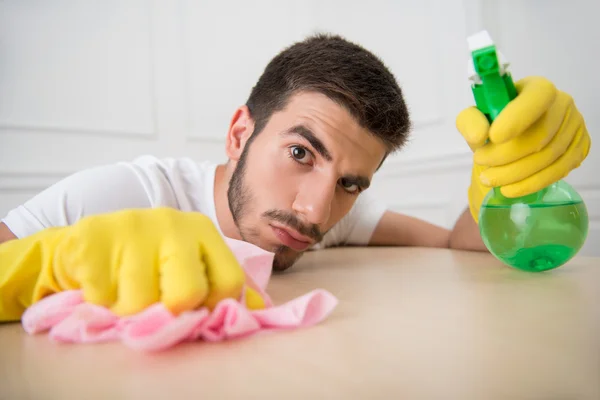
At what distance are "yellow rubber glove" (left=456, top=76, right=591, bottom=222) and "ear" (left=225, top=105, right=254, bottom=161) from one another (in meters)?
0.51

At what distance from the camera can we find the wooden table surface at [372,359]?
0.87 feet

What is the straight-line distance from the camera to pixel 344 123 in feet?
2.68

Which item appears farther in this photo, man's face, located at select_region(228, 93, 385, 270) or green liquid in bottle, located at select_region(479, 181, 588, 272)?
man's face, located at select_region(228, 93, 385, 270)

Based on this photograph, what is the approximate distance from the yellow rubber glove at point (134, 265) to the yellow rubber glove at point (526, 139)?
361mm

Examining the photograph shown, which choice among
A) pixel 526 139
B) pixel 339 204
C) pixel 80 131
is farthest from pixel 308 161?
pixel 80 131

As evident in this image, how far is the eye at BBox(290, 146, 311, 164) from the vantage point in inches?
32.1

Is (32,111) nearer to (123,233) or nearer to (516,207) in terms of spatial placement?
(123,233)

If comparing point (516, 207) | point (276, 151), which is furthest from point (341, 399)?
point (276, 151)

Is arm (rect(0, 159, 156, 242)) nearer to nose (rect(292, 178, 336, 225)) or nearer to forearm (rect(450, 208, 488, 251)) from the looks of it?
→ nose (rect(292, 178, 336, 225))

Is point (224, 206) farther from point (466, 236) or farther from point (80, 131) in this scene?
point (80, 131)

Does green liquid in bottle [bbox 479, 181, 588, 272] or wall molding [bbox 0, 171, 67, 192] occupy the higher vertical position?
green liquid in bottle [bbox 479, 181, 588, 272]

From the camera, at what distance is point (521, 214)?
58 cm

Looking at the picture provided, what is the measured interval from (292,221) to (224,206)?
0.79ft

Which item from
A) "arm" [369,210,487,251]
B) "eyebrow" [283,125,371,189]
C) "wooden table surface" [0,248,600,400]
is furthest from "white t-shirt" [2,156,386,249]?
"arm" [369,210,487,251]
